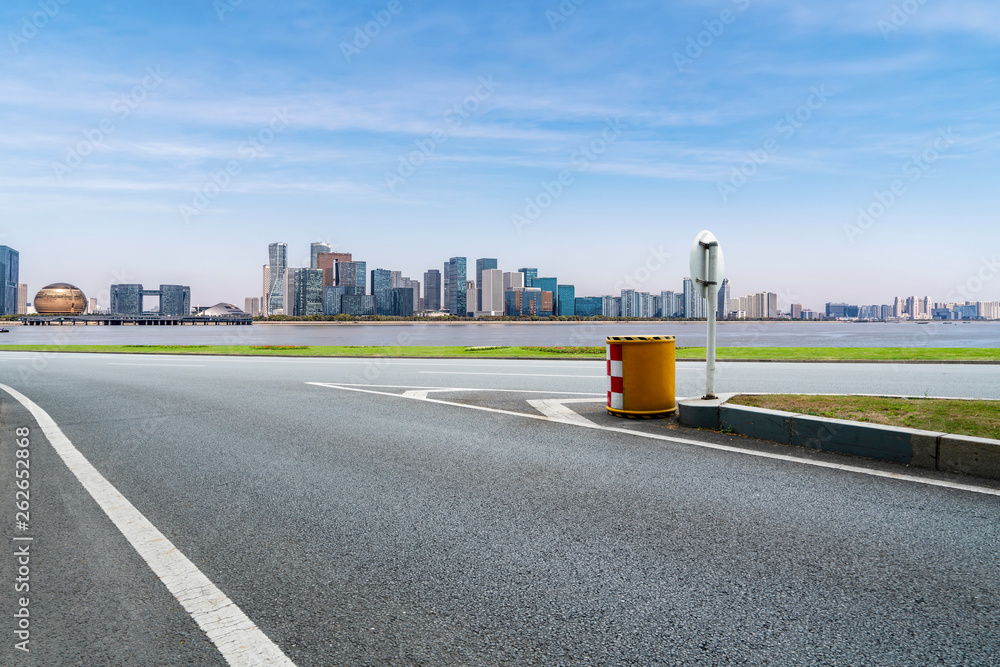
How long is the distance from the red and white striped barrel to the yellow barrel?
53 millimetres

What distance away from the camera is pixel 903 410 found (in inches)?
296

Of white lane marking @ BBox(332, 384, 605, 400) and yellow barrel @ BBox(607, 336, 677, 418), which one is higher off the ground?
yellow barrel @ BBox(607, 336, 677, 418)

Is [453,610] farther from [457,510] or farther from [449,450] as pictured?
[449,450]

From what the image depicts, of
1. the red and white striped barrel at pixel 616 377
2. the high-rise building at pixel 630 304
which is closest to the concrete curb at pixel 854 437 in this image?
the red and white striped barrel at pixel 616 377

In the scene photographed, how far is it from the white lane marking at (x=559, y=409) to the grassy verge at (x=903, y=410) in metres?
2.09

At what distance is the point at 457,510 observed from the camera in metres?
4.67

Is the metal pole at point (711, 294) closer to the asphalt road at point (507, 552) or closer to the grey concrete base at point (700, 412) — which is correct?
the grey concrete base at point (700, 412)

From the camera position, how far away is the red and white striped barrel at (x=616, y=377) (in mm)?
8922

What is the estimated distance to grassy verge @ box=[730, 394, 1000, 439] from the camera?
6461 mm

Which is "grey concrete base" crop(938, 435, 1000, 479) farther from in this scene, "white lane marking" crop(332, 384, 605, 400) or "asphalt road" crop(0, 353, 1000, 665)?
"white lane marking" crop(332, 384, 605, 400)

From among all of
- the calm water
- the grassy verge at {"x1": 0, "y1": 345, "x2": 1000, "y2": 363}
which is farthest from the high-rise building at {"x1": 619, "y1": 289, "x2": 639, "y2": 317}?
the grassy verge at {"x1": 0, "y1": 345, "x2": 1000, "y2": 363}

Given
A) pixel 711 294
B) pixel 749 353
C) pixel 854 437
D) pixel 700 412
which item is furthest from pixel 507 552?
pixel 749 353

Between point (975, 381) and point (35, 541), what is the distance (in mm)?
16180

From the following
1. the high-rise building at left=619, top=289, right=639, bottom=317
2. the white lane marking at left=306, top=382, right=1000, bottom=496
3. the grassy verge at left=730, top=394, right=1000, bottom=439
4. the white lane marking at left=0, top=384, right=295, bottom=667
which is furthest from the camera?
the high-rise building at left=619, top=289, right=639, bottom=317
